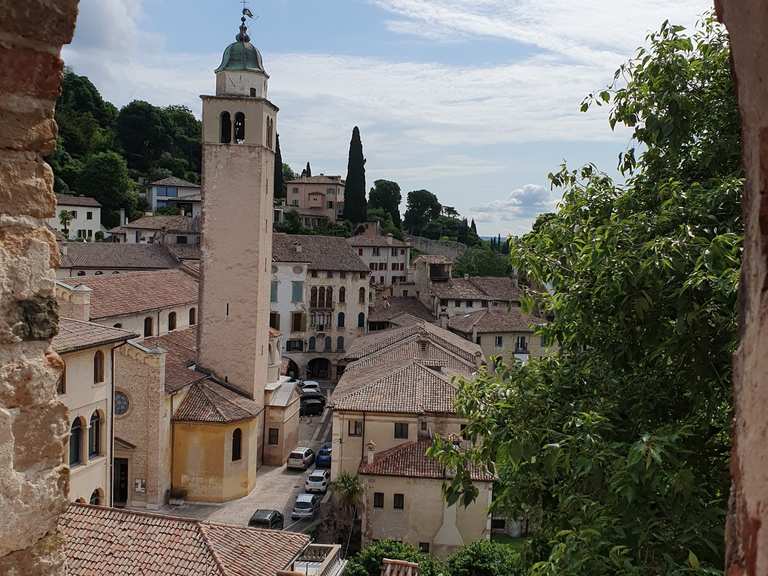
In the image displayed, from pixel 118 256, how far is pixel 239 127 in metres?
22.0

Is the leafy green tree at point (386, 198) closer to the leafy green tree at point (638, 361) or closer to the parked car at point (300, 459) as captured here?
the parked car at point (300, 459)

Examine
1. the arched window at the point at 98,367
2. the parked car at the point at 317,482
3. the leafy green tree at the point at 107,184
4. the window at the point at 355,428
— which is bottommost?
the parked car at the point at 317,482

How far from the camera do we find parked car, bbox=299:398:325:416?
41.7m

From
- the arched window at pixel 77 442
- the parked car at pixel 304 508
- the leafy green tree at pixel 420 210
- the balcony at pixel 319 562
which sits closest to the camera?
the balcony at pixel 319 562

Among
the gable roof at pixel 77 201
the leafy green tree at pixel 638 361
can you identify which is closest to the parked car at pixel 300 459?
the leafy green tree at pixel 638 361

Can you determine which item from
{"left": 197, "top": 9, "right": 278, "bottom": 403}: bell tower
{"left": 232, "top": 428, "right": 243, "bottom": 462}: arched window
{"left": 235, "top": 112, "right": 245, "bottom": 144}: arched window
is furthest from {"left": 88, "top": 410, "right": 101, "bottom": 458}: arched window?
{"left": 235, "top": 112, "right": 245, "bottom": 144}: arched window

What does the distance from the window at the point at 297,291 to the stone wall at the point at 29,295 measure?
152 ft

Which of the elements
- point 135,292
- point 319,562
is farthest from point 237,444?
point 319,562

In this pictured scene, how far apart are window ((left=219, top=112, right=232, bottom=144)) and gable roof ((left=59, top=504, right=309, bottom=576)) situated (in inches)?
704

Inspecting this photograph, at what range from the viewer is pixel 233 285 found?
30078 millimetres

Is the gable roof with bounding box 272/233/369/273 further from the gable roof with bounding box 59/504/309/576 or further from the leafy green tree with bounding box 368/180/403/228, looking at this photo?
the leafy green tree with bounding box 368/180/403/228

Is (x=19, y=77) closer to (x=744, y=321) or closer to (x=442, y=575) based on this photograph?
(x=744, y=321)

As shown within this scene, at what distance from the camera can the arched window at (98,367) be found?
21.2m

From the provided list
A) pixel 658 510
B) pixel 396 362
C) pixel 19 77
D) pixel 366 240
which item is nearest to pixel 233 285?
pixel 396 362
